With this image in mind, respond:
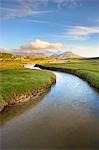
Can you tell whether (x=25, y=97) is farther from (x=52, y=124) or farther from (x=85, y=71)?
(x=85, y=71)

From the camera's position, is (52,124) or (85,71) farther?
(85,71)

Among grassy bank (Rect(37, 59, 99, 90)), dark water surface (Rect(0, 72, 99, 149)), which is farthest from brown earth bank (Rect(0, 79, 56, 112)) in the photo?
grassy bank (Rect(37, 59, 99, 90))

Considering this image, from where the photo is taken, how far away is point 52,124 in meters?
20.2

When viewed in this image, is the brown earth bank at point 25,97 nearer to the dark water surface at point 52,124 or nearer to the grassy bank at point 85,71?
the dark water surface at point 52,124

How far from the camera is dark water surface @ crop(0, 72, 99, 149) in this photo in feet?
53.7

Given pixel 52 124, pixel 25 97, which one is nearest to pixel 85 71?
pixel 25 97

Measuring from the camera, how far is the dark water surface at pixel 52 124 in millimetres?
16359

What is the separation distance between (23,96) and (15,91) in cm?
121

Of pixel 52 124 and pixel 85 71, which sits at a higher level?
pixel 85 71

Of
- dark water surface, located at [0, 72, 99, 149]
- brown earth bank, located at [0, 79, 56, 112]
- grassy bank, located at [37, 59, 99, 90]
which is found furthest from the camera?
grassy bank, located at [37, 59, 99, 90]

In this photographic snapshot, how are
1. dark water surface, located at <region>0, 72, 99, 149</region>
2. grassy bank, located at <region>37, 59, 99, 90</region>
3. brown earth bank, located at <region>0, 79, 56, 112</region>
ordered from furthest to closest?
grassy bank, located at <region>37, 59, 99, 90</region> < brown earth bank, located at <region>0, 79, 56, 112</region> < dark water surface, located at <region>0, 72, 99, 149</region>

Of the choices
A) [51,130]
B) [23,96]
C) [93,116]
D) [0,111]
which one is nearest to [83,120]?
[93,116]

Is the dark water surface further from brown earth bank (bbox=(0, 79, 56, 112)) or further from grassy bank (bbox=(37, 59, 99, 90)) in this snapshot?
grassy bank (bbox=(37, 59, 99, 90))

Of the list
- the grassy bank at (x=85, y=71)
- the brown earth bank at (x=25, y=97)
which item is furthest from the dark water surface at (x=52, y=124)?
the grassy bank at (x=85, y=71)
